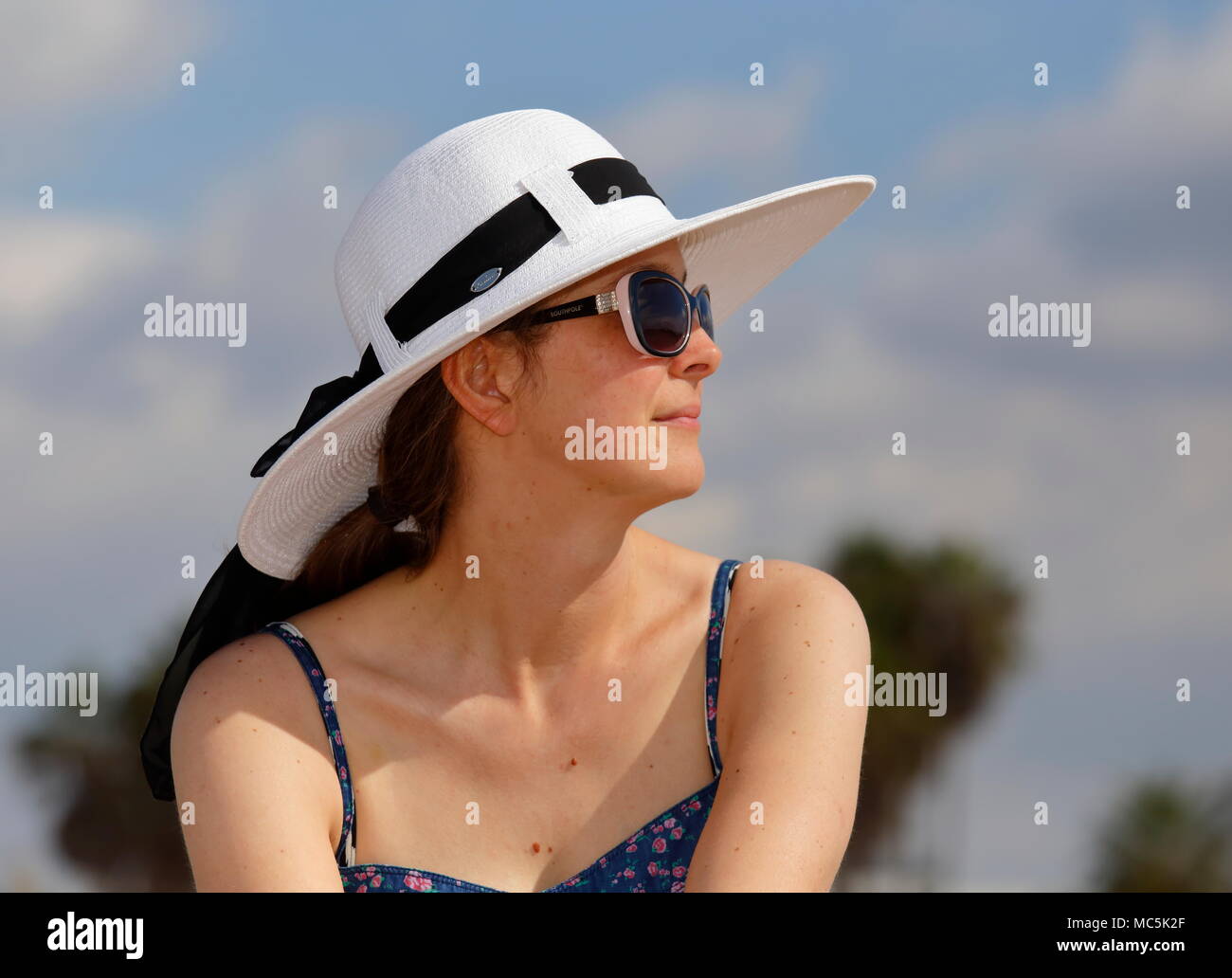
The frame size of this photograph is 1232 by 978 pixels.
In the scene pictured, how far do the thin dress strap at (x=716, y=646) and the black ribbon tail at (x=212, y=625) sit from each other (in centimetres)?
147

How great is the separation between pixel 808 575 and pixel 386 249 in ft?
5.61

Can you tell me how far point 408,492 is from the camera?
4.62 metres

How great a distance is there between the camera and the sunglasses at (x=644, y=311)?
4.24 metres

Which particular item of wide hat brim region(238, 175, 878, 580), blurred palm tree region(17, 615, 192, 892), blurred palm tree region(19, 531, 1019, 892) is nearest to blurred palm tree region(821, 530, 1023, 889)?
blurred palm tree region(19, 531, 1019, 892)

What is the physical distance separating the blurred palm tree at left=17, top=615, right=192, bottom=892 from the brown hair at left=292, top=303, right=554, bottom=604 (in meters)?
21.8

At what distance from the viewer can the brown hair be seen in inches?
177

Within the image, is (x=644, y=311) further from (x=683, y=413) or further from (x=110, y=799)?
(x=110, y=799)

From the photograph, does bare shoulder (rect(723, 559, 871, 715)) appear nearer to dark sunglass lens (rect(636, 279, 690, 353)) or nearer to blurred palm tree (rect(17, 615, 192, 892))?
dark sunglass lens (rect(636, 279, 690, 353))

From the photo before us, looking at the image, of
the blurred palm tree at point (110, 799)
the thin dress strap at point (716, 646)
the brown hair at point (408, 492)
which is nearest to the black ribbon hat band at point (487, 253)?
Result: the brown hair at point (408, 492)

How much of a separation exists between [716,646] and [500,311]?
51.0 inches

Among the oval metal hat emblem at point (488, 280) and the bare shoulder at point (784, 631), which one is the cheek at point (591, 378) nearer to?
the oval metal hat emblem at point (488, 280)
